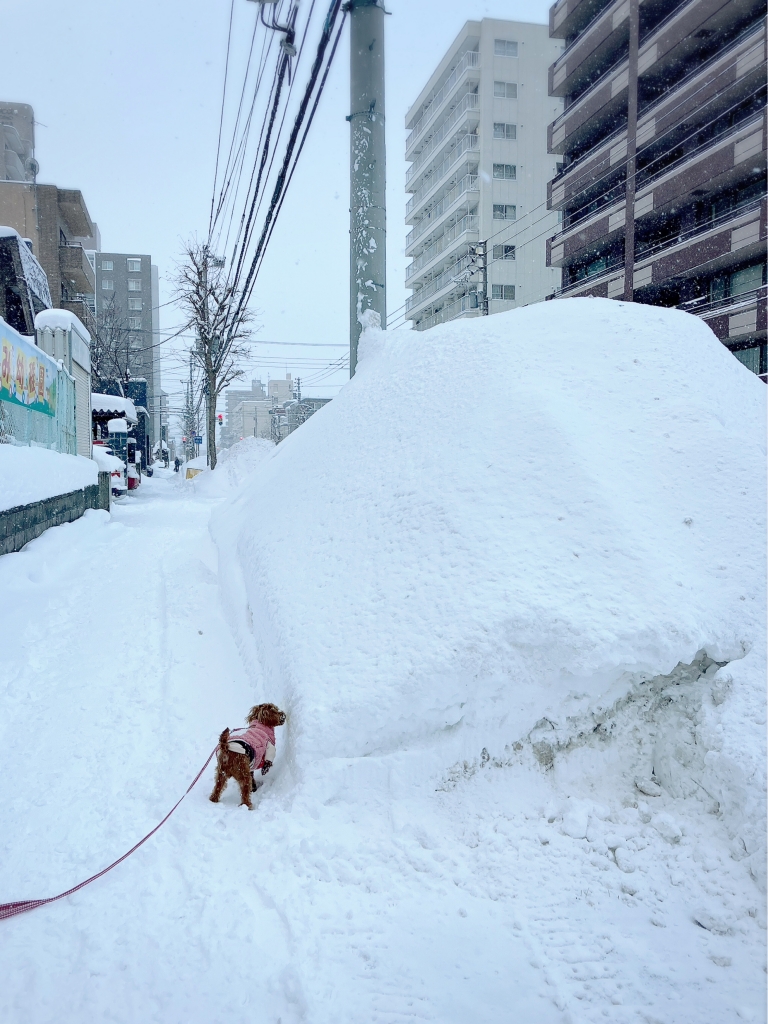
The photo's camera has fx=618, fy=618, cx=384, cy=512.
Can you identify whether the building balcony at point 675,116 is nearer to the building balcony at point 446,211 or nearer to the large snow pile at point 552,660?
the building balcony at point 446,211

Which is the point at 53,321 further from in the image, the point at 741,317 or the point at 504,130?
the point at 504,130

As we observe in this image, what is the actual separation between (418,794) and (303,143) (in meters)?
6.51

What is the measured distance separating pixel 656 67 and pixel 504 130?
20.6 metres

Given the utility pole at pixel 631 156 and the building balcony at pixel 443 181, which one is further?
the building balcony at pixel 443 181

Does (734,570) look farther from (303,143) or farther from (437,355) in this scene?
(303,143)

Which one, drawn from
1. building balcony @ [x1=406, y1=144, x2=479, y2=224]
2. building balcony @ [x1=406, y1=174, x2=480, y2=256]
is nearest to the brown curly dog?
building balcony @ [x1=406, y1=174, x2=480, y2=256]

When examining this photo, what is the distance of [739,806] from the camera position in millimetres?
2777

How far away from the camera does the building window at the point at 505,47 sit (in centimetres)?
4300

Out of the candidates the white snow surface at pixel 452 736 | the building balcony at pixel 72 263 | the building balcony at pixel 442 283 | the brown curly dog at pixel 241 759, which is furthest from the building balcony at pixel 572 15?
the brown curly dog at pixel 241 759

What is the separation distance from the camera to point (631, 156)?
25.5 metres

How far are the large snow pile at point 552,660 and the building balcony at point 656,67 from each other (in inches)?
1035

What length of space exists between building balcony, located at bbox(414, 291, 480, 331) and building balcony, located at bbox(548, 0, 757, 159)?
1219 centimetres

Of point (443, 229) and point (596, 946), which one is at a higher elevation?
point (443, 229)

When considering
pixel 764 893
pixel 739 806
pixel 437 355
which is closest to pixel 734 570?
pixel 739 806
